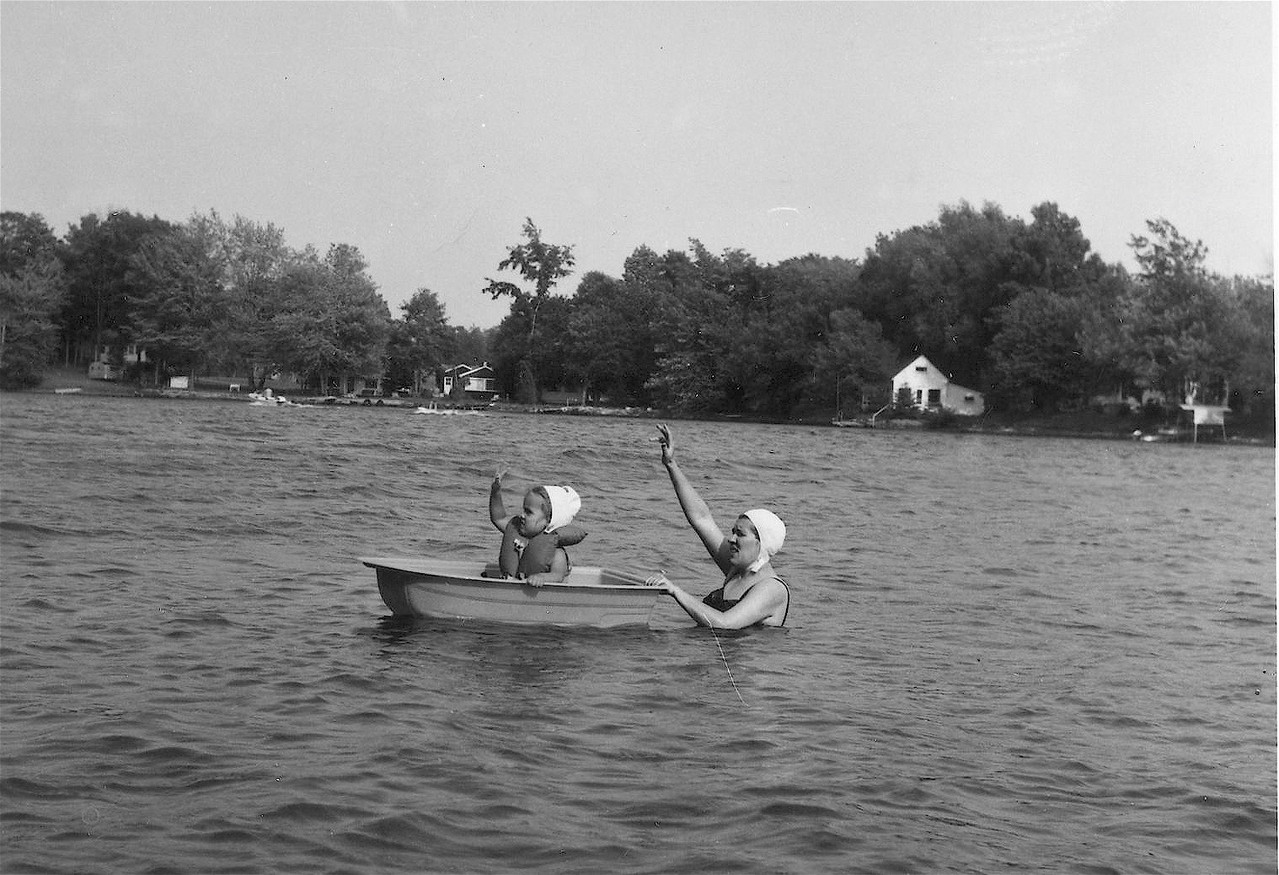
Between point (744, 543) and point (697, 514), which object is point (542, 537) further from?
point (744, 543)

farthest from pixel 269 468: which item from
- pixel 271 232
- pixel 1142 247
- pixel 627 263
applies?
pixel 627 263

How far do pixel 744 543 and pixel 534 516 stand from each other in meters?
1.68

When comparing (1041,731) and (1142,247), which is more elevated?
(1142,247)

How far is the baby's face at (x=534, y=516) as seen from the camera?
32.9 feet

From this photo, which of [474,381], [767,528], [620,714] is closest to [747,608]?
[767,528]

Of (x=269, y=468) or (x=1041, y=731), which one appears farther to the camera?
(x=269, y=468)

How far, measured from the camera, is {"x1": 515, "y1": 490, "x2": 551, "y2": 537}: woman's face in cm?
1003

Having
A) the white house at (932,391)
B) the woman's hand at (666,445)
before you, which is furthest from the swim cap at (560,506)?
the white house at (932,391)

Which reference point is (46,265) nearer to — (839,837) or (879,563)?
(879,563)

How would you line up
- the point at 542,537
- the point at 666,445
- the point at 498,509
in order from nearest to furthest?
the point at 666,445 → the point at 542,537 → the point at 498,509

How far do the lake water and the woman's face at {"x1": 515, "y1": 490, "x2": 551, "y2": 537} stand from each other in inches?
33.1

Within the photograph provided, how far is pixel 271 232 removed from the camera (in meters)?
86.1

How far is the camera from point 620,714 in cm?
777

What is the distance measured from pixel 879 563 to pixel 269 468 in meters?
14.9
